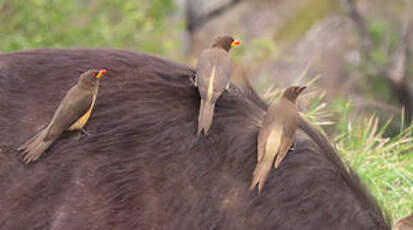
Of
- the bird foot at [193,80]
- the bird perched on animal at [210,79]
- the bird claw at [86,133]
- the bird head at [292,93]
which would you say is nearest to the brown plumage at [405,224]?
the bird head at [292,93]

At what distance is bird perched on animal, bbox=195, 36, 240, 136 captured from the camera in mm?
1999

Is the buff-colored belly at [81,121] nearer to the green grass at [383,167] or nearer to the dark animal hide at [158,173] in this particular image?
the dark animal hide at [158,173]

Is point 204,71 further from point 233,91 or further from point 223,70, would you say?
point 233,91

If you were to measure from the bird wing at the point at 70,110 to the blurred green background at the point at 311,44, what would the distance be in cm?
67

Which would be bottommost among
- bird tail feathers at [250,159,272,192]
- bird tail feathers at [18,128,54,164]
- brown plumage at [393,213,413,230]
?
brown plumage at [393,213,413,230]

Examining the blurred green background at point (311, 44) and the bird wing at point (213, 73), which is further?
the blurred green background at point (311, 44)

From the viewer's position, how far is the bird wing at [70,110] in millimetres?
1947

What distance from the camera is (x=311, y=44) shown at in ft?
30.1

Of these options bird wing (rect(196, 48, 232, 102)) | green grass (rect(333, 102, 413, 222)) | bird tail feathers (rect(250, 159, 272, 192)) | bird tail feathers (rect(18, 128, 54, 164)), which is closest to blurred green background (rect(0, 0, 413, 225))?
green grass (rect(333, 102, 413, 222))

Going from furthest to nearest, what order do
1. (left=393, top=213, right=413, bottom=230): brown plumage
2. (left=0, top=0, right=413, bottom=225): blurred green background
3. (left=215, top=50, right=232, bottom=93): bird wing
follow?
(left=0, top=0, right=413, bottom=225): blurred green background < (left=215, top=50, right=232, bottom=93): bird wing < (left=393, top=213, right=413, bottom=230): brown plumage

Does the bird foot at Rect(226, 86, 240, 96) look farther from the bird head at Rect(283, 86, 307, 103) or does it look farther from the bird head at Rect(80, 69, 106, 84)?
the bird head at Rect(80, 69, 106, 84)

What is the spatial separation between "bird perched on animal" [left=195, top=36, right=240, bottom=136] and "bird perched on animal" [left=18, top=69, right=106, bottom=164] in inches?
12.9

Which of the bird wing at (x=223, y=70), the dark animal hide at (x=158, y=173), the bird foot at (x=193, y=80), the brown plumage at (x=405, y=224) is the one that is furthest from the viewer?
the bird foot at (x=193, y=80)

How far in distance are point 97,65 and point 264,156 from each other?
0.71 metres
